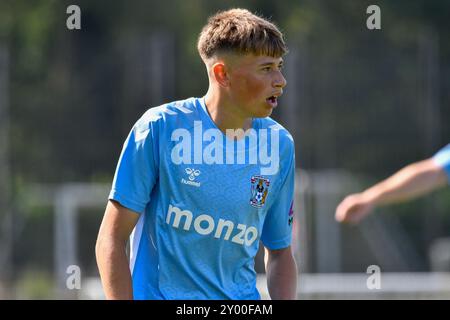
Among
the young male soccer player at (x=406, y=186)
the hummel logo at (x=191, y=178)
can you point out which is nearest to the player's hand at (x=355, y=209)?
the young male soccer player at (x=406, y=186)

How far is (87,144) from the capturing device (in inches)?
523

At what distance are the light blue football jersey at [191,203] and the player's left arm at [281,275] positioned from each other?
0.41 feet

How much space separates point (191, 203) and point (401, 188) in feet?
5.69

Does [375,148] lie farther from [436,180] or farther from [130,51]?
[436,180]

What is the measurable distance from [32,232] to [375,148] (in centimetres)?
466

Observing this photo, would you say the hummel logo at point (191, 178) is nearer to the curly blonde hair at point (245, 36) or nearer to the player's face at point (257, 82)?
the player's face at point (257, 82)

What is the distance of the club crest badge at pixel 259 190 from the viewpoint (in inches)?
170

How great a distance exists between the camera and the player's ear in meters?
4.33

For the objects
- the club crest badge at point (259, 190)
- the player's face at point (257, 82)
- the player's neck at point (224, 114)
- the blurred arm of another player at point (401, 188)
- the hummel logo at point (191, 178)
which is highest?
the player's face at point (257, 82)

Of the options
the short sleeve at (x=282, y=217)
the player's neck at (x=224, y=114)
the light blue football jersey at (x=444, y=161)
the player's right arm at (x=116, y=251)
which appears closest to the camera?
the player's right arm at (x=116, y=251)

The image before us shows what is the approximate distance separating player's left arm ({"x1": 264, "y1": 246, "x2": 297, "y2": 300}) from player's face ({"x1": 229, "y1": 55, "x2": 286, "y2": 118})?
0.64 meters

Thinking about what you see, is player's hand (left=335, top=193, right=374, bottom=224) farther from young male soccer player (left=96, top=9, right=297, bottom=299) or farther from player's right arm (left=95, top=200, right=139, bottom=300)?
player's right arm (left=95, top=200, right=139, bottom=300)

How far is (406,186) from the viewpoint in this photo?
5547 millimetres

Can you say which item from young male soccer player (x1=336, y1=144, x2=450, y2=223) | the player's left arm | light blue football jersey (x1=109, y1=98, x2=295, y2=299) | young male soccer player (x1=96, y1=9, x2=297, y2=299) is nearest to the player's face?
young male soccer player (x1=96, y1=9, x2=297, y2=299)
